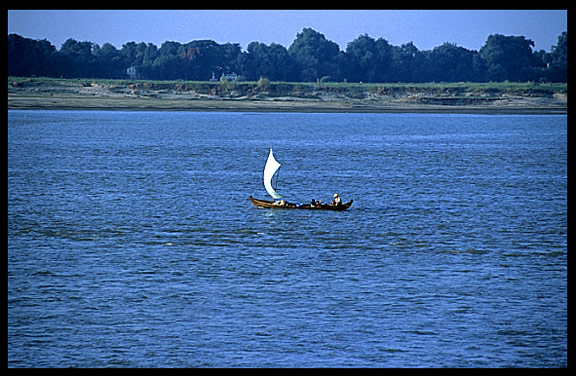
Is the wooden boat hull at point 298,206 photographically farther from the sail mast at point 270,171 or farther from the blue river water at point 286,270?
the sail mast at point 270,171

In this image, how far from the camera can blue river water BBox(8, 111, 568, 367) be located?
2484 cm

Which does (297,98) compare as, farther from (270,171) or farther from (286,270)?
(286,270)

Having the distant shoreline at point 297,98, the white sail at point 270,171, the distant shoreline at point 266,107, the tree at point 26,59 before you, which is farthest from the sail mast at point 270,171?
the tree at point 26,59

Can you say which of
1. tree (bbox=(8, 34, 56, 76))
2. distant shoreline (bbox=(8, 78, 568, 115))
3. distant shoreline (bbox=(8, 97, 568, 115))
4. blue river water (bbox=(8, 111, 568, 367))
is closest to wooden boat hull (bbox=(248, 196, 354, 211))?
blue river water (bbox=(8, 111, 568, 367))

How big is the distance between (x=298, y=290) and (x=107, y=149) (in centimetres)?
7146

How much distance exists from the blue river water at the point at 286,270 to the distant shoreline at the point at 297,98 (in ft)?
379

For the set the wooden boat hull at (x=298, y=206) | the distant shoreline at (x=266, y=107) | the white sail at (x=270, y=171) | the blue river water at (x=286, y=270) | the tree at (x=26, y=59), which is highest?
the tree at (x=26, y=59)

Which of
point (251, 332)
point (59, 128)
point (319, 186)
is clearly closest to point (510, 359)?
point (251, 332)

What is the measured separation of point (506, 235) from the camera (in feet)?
139

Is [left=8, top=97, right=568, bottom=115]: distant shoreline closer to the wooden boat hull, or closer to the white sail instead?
the white sail

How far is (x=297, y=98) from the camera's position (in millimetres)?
196875

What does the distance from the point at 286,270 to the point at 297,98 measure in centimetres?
16505

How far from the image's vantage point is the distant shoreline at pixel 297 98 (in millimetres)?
187250

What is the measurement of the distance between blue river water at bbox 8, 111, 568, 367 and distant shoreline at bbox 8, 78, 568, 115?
379 feet
